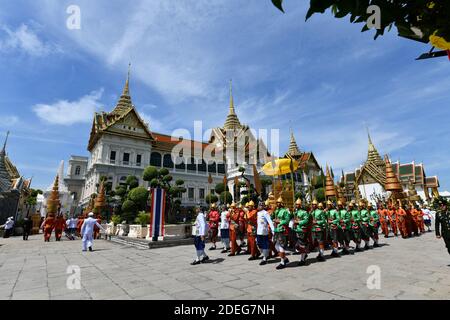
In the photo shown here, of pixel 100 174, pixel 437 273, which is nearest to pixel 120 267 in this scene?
pixel 437 273

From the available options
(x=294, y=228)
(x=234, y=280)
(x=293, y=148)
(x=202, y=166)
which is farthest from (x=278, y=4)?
(x=293, y=148)

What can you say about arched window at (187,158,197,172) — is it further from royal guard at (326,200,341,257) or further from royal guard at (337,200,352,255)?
royal guard at (326,200,341,257)

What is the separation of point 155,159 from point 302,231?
3651 centimetres

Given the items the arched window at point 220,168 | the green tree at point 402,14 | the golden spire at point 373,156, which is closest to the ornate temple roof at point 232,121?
the arched window at point 220,168

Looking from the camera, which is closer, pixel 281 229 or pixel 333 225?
pixel 281 229

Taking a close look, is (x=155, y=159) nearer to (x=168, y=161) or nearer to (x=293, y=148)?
(x=168, y=161)

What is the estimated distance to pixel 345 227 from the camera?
7910 mm

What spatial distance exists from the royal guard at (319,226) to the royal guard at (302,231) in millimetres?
368

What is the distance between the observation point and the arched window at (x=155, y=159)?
130 feet

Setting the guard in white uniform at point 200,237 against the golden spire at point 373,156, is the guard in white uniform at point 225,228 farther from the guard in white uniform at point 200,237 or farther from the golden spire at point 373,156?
the golden spire at point 373,156

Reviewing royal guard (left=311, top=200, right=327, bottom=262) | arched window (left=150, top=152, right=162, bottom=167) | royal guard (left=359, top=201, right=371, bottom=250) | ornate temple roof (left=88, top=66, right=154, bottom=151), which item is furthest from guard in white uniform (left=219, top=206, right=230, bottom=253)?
arched window (left=150, top=152, right=162, bottom=167)

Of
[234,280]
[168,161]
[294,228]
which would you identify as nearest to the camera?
[234,280]
